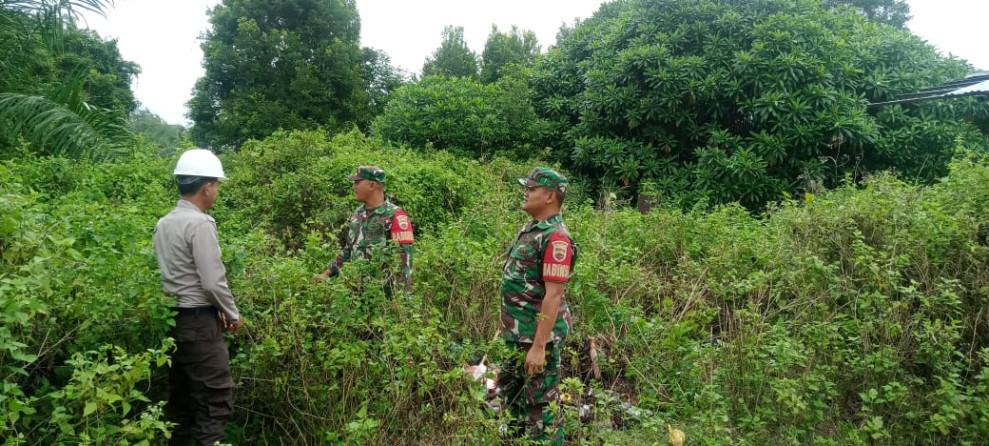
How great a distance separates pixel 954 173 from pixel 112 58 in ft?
111

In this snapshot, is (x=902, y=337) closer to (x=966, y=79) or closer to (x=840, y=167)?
(x=840, y=167)

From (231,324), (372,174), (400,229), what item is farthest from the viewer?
(372,174)

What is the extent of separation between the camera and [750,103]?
8.68 m

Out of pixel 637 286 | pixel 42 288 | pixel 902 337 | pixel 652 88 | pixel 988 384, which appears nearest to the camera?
pixel 42 288

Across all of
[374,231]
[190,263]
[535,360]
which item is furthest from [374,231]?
[535,360]

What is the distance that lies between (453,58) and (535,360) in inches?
1130

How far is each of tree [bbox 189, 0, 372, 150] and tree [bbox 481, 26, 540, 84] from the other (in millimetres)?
6158

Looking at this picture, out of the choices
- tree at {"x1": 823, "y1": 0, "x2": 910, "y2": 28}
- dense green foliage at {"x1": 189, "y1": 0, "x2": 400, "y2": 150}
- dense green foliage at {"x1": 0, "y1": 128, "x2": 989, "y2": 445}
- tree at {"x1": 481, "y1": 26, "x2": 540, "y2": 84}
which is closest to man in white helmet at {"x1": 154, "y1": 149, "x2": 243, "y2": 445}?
dense green foliage at {"x1": 0, "y1": 128, "x2": 989, "y2": 445}

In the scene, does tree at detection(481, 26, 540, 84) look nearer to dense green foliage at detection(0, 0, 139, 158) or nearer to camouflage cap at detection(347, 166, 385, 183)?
dense green foliage at detection(0, 0, 139, 158)

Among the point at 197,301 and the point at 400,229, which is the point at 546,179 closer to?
the point at 400,229

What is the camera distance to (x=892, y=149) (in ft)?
28.5

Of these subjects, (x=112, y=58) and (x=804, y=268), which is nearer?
(x=804, y=268)

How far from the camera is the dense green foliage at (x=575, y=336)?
2648 millimetres

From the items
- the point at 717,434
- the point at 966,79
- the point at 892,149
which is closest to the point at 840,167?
the point at 892,149
